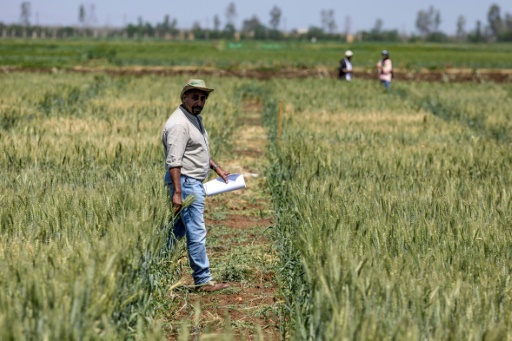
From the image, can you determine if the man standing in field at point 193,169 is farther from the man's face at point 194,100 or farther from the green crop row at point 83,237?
the green crop row at point 83,237

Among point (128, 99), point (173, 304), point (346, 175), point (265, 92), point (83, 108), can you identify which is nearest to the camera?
point (173, 304)

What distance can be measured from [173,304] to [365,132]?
25.4 ft

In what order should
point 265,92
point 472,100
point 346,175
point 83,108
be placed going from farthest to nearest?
point 265,92 < point 472,100 < point 83,108 < point 346,175

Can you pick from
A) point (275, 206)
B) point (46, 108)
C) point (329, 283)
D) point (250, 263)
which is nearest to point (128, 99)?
point (46, 108)

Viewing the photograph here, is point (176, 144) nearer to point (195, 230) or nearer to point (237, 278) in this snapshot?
point (195, 230)

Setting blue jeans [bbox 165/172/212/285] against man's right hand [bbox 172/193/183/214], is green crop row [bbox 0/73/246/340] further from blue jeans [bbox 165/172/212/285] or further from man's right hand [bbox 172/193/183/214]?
blue jeans [bbox 165/172/212/285]

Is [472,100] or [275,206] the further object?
[472,100]

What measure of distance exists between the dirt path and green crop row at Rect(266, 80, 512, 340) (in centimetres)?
30

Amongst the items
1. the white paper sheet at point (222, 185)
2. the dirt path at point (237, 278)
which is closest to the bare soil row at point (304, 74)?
the dirt path at point (237, 278)

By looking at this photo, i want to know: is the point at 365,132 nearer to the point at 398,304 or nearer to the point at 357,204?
the point at 357,204

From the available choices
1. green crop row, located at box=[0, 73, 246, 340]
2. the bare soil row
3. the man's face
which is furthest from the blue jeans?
the bare soil row

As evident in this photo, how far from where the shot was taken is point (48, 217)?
5797mm

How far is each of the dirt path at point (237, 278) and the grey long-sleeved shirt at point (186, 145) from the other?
3.19ft

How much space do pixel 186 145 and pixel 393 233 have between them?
6.45 feet
